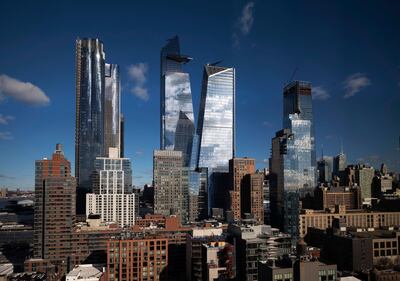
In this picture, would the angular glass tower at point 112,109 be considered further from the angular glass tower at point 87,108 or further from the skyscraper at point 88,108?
the angular glass tower at point 87,108

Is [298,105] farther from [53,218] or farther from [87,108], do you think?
[53,218]

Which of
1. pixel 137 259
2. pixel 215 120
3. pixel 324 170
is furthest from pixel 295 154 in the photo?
pixel 137 259

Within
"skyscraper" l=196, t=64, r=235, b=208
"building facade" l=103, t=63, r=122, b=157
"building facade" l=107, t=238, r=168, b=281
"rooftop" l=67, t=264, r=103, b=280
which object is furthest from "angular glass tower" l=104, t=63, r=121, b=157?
"rooftop" l=67, t=264, r=103, b=280

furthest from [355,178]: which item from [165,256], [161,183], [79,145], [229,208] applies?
[79,145]

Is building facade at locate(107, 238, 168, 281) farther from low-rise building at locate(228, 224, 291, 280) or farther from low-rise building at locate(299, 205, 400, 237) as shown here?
low-rise building at locate(299, 205, 400, 237)

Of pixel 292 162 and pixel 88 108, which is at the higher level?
pixel 88 108

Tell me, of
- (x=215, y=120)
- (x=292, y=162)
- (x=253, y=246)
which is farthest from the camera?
(x=215, y=120)

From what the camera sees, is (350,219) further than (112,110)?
No
